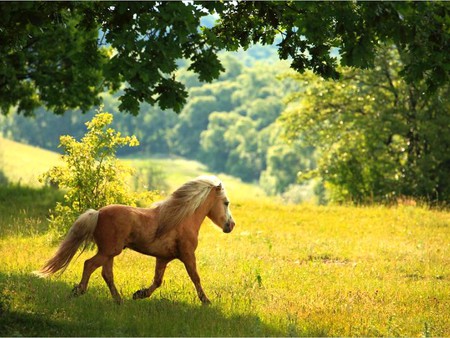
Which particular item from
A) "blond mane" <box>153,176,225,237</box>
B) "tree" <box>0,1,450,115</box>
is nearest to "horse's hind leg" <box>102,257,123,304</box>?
"blond mane" <box>153,176,225,237</box>

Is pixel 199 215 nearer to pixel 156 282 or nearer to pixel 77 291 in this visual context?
pixel 156 282

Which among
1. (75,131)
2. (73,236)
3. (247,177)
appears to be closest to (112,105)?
(75,131)

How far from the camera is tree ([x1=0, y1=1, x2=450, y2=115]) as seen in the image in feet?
25.1

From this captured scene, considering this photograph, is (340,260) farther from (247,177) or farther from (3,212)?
(247,177)

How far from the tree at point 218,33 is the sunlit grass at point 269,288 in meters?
2.99

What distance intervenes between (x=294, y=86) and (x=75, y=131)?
56.8m

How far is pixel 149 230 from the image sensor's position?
31.1 feet

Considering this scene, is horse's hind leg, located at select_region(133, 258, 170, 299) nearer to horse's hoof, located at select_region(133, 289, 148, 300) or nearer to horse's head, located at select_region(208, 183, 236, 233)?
horse's hoof, located at select_region(133, 289, 148, 300)

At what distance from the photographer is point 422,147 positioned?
36.3 meters

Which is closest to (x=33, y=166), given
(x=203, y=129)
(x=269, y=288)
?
(x=269, y=288)

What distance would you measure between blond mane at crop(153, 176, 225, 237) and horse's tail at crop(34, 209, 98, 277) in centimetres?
96

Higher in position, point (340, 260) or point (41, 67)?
point (41, 67)

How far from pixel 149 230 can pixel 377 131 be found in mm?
26521

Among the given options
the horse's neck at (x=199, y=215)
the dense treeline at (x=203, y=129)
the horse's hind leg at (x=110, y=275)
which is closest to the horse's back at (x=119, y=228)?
the horse's hind leg at (x=110, y=275)
